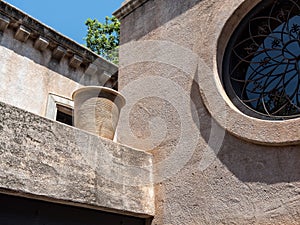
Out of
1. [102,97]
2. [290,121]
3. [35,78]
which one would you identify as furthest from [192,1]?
[35,78]

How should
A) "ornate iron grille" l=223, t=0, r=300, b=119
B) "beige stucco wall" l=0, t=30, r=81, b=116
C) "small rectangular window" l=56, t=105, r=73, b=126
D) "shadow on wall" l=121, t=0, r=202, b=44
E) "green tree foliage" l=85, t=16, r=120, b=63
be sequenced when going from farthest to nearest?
"green tree foliage" l=85, t=16, r=120, b=63, "small rectangular window" l=56, t=105, r=73, b=126, "beige stucco wall" l=0, t=30, r=81, b=116, "shadow on wall" l=121, t=0, r=202, b=44, "ornate iron grille" l=223, t=0, r=300, b=119

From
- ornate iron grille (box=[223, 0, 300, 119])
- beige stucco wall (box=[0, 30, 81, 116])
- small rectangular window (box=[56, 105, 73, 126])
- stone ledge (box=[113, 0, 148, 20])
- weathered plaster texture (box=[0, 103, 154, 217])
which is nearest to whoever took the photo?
weathered plaster texture (box=[0, 103, 154, 217])

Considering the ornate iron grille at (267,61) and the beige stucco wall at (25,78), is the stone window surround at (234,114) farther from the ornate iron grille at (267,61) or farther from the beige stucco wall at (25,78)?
the beige stucco wall at (25,78)

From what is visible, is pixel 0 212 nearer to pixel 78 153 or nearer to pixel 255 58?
pixel 78 153

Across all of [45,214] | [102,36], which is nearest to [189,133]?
[45,214]

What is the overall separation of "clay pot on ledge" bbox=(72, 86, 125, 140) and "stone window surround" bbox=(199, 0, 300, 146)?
3.45ft

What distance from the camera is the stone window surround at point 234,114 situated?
3035mm

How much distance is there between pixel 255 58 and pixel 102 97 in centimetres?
171

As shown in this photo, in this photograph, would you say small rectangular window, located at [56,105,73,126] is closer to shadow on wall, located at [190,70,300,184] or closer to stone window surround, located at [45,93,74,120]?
stone window surround, located at [45,93,74,120]

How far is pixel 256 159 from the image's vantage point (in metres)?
3.23

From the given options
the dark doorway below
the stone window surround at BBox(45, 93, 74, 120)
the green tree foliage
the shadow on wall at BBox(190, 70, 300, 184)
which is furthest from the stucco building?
the green tree foliage

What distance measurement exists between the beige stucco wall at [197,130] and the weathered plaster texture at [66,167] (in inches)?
16.4

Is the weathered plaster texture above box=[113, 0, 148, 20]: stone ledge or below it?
below

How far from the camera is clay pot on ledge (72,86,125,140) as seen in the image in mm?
3969
